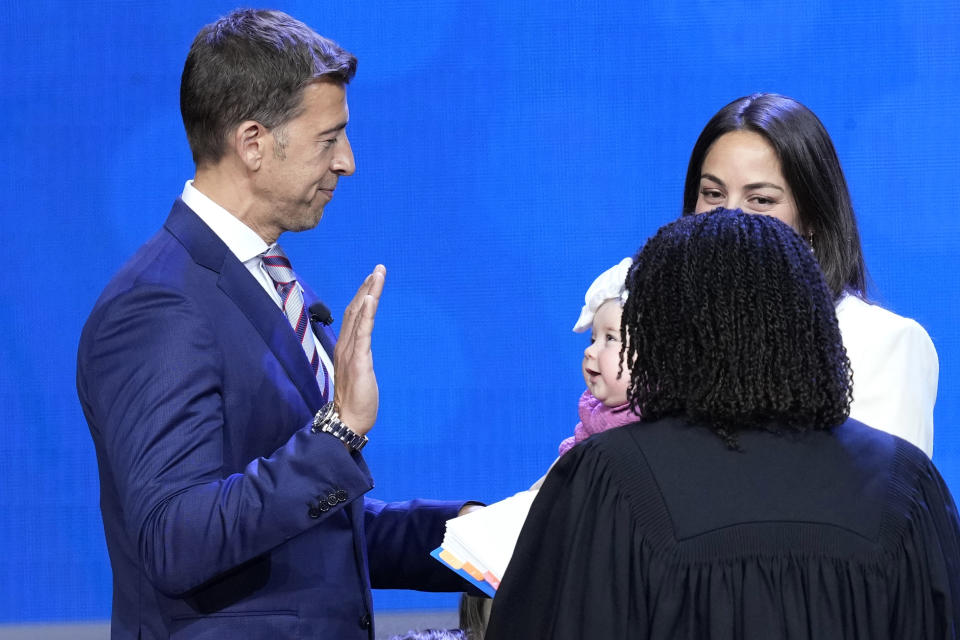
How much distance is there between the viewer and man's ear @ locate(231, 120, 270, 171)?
1.99 meters

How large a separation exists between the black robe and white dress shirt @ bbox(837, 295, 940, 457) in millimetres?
416

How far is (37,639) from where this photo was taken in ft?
12.5

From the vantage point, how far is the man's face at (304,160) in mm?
2029

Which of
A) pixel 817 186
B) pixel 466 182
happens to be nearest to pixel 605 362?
pixel 817 186

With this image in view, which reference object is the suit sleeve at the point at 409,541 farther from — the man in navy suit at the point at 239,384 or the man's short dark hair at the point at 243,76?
the man's short dark hair at the point at 243,76

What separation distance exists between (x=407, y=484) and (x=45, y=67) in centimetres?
176

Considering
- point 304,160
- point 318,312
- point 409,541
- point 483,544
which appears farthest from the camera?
point 409,541

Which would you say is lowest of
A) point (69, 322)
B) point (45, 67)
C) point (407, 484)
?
point (407, 484)

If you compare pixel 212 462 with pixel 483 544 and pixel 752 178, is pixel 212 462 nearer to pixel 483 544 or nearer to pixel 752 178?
pixel 483 544

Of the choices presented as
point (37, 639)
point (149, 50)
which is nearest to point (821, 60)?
point (149, 50)

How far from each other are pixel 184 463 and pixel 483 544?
474 mm

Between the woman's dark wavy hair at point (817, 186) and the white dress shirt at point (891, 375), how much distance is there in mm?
188

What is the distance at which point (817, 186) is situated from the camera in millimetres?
2244

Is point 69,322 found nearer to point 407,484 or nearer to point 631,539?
point 407,484
